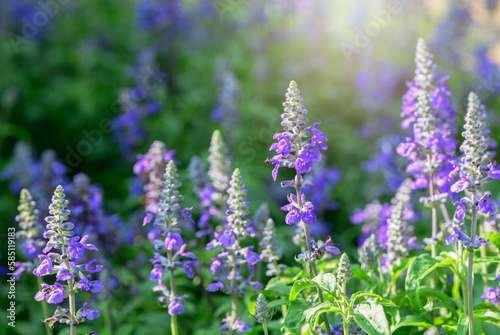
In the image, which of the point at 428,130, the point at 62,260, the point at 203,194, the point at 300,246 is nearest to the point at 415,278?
the point at 428,130

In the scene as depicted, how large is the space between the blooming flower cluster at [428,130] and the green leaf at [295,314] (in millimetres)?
1490

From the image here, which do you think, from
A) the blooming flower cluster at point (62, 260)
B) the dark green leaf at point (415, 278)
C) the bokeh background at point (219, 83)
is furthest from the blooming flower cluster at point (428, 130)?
the blooming flower cluster at point (62, 260)

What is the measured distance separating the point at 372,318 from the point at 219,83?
23.2ft

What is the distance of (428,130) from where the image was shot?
185 inches

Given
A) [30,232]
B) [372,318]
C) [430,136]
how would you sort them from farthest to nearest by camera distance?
[30,232]
[430,136]
[372,318]

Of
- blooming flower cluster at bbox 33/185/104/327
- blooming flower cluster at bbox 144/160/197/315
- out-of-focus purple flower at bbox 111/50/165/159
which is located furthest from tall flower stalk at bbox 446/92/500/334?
out-of-focus purple flower at bbox 111/50/165/159

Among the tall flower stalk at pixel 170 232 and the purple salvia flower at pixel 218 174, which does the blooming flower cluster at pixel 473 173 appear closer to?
the tall flower stalk at pixel 170 232

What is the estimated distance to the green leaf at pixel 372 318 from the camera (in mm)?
3656

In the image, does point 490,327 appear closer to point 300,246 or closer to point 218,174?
point 300,246

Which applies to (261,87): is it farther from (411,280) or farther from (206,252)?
(411,280)

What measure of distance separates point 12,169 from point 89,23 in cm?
613

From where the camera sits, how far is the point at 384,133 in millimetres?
10117

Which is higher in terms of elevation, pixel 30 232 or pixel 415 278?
pixel 30 232

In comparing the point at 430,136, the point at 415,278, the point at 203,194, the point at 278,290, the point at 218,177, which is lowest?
the point at 415,278
